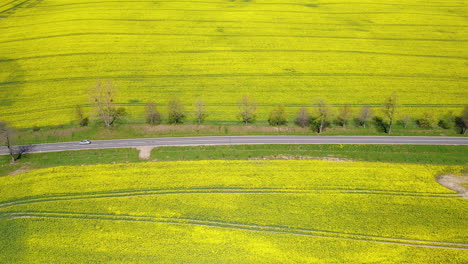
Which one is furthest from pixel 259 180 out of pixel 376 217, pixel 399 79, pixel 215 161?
pixel 399 79

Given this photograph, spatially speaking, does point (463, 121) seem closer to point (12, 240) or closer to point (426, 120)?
point (426, 120)

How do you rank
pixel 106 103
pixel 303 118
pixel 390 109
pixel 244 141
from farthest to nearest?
pixel 390 109 < pixel 106 103 < pixel 303 118 < pixel 244 141

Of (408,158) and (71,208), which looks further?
(408,158)

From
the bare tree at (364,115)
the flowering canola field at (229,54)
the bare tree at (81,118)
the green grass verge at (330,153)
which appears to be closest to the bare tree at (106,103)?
the flowering canola field at (229,54)

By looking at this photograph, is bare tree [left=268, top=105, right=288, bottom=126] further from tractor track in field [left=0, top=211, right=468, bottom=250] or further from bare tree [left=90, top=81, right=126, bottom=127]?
bare tree [left=90, top=81, right=126, bottom=127]

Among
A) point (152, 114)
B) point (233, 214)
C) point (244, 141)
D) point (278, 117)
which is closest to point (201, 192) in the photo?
point (233, 214)

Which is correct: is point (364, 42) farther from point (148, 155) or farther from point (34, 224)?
point (34, 224)
